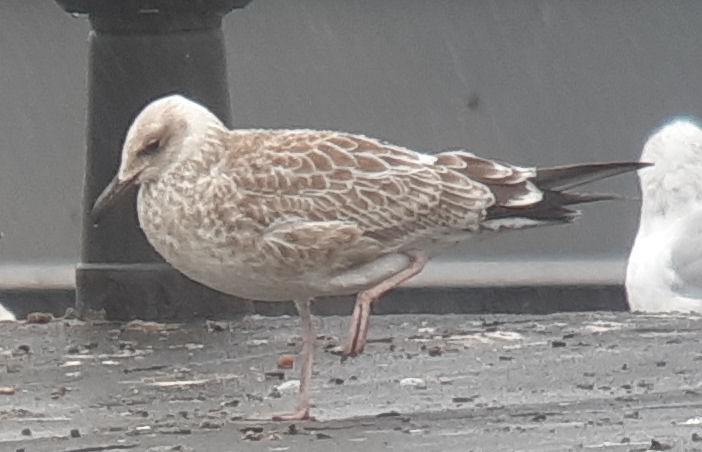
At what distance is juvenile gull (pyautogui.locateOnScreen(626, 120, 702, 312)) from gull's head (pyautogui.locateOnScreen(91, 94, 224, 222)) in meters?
4.77

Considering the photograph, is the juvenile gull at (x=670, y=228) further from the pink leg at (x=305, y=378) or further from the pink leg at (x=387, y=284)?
the pink leg at (x=305, y=378)

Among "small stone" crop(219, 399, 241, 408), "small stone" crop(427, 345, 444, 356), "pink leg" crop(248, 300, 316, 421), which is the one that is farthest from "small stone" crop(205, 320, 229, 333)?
"pink leg" crop(248, 300, 316, 421)

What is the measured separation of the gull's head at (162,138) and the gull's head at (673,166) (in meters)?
6.00

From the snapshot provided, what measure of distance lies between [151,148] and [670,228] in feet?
19.1

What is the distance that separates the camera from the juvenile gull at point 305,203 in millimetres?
6980

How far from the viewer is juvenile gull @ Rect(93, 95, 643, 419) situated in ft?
22.9

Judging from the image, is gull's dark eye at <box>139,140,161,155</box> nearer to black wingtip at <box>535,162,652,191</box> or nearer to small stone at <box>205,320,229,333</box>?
black wingtip at <box>535,162,652,191</box>

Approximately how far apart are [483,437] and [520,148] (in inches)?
296

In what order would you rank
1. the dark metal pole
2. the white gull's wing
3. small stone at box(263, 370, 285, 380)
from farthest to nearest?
1. the white gull's wing
2. the dark metal pole
3. small stone at box(263, 370, 285, 380)

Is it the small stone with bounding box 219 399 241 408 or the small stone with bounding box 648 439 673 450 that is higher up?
the small stone with bounding box 648 439 673 450

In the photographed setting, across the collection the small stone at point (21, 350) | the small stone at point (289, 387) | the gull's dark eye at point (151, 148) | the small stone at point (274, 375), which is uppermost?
the gull's dark eye at point (151, 148)

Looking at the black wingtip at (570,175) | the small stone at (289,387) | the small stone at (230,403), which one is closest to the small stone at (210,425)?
the small stone at (230,403)

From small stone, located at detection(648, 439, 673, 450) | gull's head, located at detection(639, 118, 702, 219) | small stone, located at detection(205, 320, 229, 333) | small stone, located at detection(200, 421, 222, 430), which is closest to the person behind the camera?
small stone, located at detection(648, 439, 673, 450)

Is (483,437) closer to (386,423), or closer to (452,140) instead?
(386,423)
